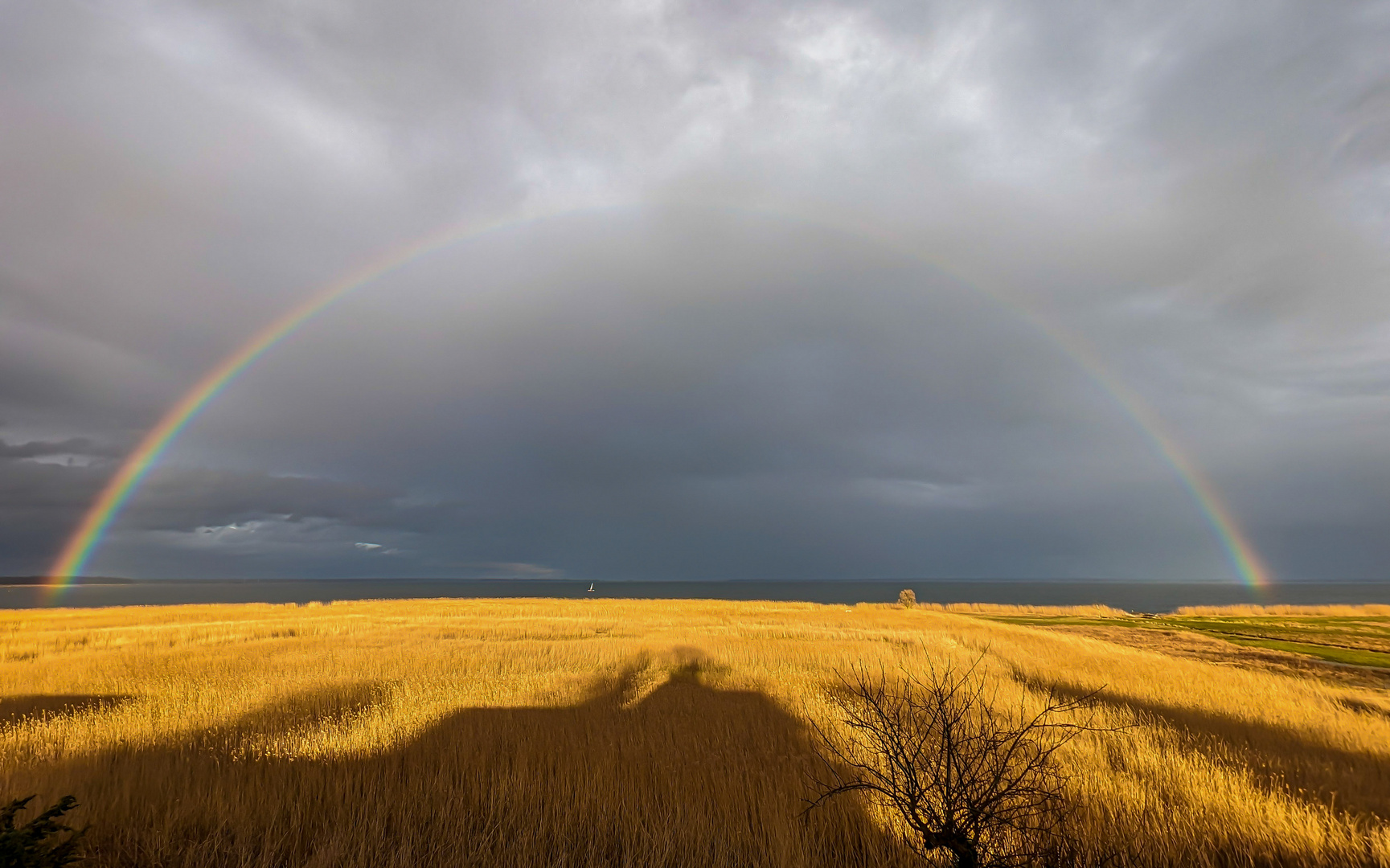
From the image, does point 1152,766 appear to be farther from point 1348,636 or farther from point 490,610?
point 490,610

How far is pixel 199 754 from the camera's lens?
8258mm

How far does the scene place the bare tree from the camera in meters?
4.80

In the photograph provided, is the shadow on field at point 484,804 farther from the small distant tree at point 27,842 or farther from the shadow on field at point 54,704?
the shadow on field at point 54,704

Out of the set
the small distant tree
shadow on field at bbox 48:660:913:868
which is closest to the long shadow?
shadow on field at bbox 48:660:913:868

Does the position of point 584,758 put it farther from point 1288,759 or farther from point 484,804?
point 1288,759

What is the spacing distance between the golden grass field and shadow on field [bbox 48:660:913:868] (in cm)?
4

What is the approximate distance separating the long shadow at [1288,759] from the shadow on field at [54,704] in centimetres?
1872

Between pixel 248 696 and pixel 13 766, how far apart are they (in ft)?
14.5

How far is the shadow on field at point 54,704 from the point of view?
11031 mm

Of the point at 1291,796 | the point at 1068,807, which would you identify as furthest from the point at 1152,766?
the point at 1068,807

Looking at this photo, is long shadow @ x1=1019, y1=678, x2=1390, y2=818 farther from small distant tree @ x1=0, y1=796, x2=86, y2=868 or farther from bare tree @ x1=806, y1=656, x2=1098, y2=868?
small distant tree @ x1=0, y1=796, x2=86, y2=868

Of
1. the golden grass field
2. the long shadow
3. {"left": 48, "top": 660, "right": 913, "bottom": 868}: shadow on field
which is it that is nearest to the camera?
{"left": 48, "top": 660, "right": 913, "bottom": 868}: shadow on field

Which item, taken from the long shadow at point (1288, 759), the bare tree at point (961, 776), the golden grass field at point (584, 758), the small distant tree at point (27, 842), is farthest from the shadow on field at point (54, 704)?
the long shadow at point (1288, 759)

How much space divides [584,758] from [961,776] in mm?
5296
